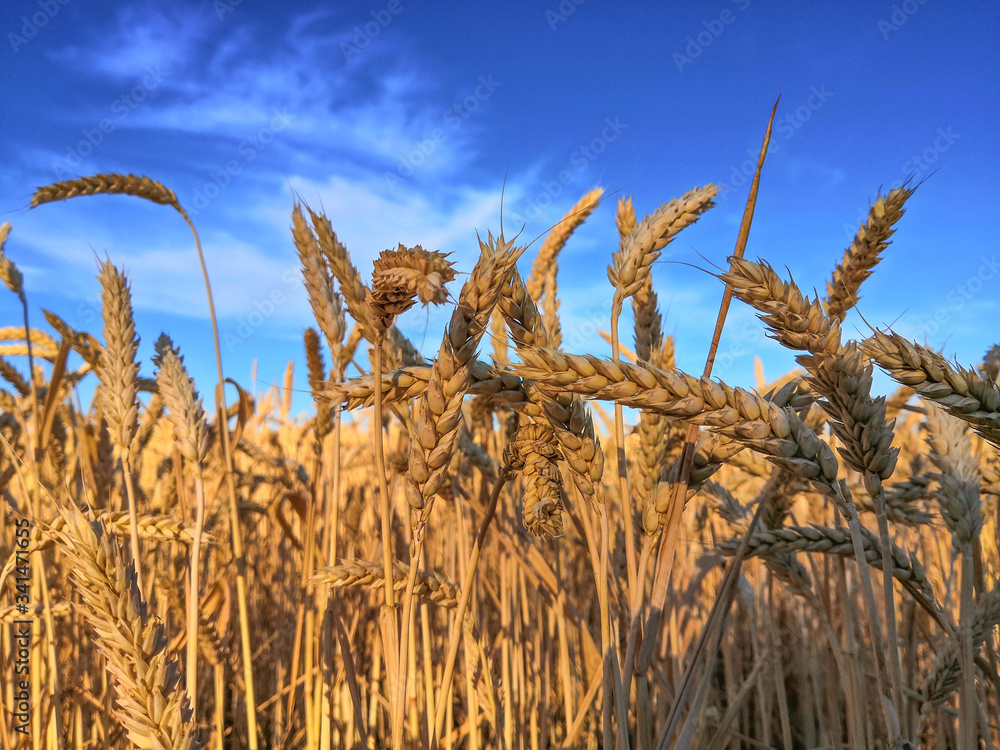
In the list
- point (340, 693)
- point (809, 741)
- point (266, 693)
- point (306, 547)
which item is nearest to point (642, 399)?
point (306, 547)

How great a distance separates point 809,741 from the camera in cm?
240

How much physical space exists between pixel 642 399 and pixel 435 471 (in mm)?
291

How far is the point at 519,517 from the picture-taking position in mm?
2143

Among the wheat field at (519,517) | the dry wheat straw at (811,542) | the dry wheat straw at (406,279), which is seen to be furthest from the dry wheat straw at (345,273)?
the dry wheat straw at (811,542)

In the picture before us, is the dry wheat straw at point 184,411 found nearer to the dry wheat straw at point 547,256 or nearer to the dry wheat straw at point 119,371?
the dry wheat straw at point 119,371

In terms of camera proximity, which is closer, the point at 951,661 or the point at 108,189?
the point at 951,661

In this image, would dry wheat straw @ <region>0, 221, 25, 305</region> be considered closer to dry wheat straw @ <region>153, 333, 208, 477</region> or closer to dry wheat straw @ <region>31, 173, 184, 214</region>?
dry wheat straw @ <region>31, 173, 184, 214</region>

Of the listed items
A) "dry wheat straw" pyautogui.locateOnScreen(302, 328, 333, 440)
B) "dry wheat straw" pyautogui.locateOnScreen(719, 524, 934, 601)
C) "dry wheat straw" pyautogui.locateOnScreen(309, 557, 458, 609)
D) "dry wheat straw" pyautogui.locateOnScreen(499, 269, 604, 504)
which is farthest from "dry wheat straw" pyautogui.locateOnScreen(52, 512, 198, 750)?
"dry wheat straw" pyautogui.locateOnScreen(302, 328, 333, 440)

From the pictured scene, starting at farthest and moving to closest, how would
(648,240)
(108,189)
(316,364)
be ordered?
(316,364) → (108,189) → (648,240)

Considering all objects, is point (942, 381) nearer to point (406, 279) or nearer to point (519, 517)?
point (406, 279)

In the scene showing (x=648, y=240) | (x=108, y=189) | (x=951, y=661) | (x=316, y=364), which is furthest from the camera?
(x=316, y=364)

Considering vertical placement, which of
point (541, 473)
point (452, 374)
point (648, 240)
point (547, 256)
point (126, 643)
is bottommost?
point (126, 643)

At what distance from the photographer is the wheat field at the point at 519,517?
843 millimetres

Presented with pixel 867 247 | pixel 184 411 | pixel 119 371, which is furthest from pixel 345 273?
A: pixel 867 247
